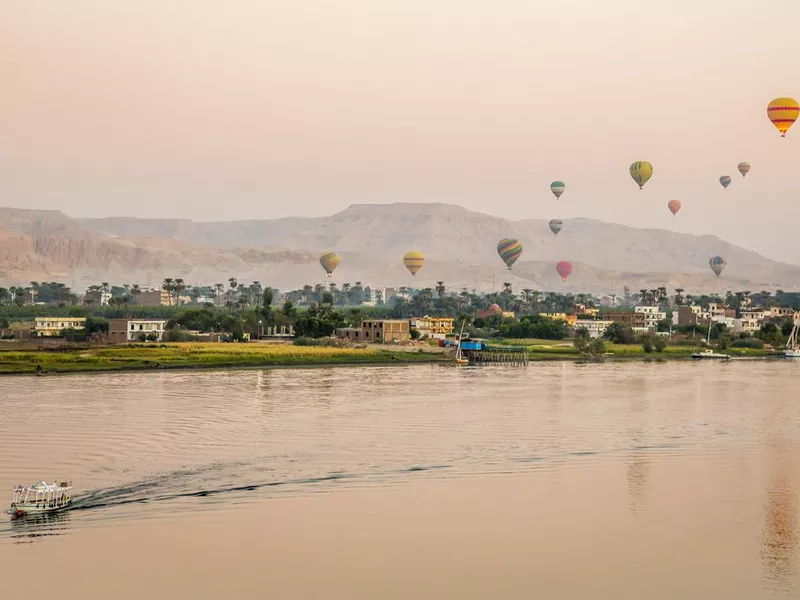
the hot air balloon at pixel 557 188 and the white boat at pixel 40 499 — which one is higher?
the hot air balloon at pixel 557 188

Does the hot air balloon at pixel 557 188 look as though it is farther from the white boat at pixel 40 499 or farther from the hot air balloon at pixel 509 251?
the white boat at pixel 40 499

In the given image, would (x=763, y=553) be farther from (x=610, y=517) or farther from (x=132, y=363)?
(x=132, y=363)

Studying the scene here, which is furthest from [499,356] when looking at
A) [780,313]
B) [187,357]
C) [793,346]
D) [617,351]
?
[780,313]

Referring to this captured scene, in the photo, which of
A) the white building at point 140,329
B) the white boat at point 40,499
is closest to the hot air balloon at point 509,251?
the white building at point 140,329

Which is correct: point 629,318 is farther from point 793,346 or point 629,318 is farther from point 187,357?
point 187,357

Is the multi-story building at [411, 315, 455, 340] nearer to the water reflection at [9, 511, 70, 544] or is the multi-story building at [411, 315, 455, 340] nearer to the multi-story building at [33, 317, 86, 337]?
the multi-story building at [33, 317, 86, 337]
